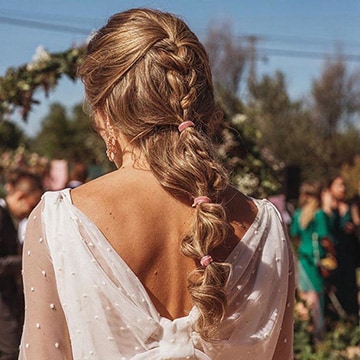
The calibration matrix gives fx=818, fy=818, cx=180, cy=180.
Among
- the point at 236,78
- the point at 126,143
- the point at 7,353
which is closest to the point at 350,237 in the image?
the point at 7,353

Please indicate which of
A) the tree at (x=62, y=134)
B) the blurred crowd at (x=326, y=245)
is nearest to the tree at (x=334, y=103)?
the tree at (x=62, y=134)

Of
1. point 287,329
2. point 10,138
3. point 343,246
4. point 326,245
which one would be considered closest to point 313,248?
point 326,245

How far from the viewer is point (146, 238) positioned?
1.71m

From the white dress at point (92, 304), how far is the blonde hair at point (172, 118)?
6cm

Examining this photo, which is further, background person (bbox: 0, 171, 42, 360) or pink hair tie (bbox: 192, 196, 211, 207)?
background person (bbox: 0, 171, 42, 360)

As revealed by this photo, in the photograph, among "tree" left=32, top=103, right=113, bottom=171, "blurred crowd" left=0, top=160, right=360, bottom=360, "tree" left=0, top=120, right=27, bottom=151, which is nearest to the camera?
"blurred crowd" left=0, top=160, right=360, bottom=360

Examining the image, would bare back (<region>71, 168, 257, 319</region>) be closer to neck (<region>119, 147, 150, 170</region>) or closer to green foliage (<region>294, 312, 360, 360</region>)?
neck (<region>119, 147, 150, 170</region>)

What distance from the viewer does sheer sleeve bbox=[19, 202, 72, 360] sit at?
1.73 m

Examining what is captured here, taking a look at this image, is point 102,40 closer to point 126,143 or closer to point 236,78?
point 126,143

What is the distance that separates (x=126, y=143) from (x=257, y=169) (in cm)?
404

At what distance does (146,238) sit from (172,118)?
266mm

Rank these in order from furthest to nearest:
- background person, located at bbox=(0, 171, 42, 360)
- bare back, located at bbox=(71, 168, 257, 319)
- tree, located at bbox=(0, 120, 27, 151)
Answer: tree, located at bbox=(0, 120, 27, 151), background person, located at bbox=(0, 171, 42, 360), bare back, located at bbox=(71, 168, 257, 319)

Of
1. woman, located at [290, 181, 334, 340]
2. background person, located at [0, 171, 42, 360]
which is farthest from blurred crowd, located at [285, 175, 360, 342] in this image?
background person, located at [0, 171, 42, 360]

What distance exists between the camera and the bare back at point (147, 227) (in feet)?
5.61
